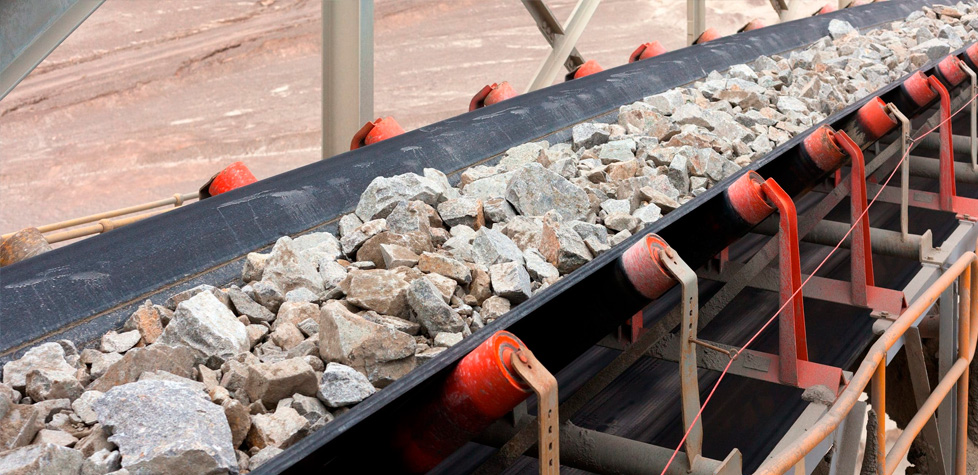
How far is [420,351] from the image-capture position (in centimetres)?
167

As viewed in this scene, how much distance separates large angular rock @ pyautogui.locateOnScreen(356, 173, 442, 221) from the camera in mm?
2270

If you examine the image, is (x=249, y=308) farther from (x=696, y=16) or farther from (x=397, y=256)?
(x=696, y=16)

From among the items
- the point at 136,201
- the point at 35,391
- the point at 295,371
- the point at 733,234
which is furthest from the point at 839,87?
the point at 136,201

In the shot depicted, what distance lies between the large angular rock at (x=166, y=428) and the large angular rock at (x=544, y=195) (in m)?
1.11

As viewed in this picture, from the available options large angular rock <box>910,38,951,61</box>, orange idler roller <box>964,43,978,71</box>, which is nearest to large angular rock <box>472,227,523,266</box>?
orange idler roller <box>964,43,978,71</box>

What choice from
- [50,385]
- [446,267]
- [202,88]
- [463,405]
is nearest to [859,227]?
[446,267]

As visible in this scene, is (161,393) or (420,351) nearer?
(161,393)

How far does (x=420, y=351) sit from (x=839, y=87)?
2986 millimetres

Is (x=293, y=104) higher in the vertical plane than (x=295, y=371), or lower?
lower

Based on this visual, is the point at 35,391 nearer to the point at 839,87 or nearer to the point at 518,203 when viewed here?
the point at 518,203

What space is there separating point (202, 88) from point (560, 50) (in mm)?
12853

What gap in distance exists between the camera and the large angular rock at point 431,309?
1.71m

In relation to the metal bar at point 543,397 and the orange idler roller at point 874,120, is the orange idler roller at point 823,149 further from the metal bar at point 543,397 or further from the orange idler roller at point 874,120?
the metal bar at point 543,397

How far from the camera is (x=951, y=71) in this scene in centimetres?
378
